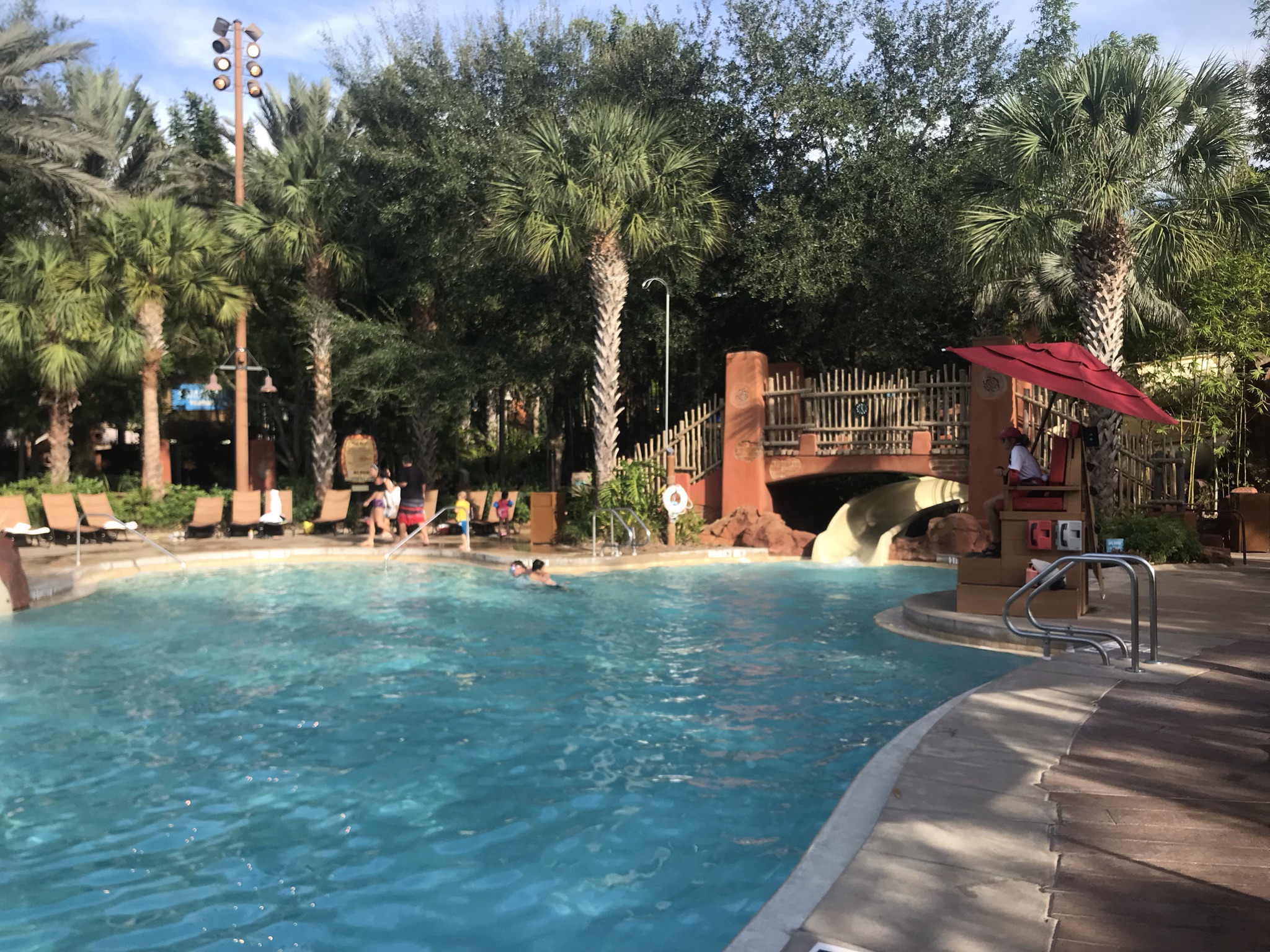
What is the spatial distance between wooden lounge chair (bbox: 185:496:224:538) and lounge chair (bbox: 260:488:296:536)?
0.84 metres

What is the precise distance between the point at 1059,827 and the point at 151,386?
21934 mm

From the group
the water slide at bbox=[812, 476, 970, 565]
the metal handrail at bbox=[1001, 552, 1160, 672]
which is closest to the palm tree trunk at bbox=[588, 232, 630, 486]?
the water slide at bbox=[812, 476, 970, 565]

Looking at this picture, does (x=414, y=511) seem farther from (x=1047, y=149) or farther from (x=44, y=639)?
(x=1047, y=149)

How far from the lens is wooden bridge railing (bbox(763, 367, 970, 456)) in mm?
17625

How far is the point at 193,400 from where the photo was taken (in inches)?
1347

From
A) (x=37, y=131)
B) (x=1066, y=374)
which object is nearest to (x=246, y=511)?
(x=37, y=131)

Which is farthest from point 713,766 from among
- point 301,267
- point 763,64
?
point 301,267

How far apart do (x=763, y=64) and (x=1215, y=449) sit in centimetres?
1218

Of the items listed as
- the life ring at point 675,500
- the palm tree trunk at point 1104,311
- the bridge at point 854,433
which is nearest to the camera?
the palm tree trunk at point 1104,311

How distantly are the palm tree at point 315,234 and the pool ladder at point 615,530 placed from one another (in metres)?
8.45

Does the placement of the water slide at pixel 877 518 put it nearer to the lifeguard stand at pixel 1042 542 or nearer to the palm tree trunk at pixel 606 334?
the palm tree trunk at pixel 606 334

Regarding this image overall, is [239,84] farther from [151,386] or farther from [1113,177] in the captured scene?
[1113,177]

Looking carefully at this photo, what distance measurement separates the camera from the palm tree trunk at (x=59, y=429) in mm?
22406

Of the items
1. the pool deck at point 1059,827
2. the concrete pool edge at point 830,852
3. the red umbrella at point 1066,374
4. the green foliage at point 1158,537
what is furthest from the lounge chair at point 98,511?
the concrete pool edge at point 830,852
